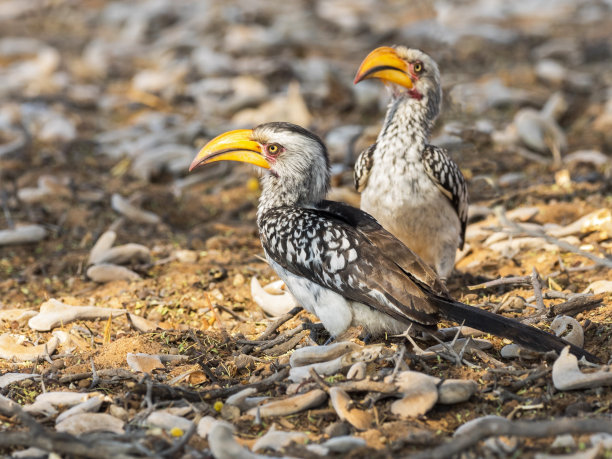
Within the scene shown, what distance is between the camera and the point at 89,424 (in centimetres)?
301

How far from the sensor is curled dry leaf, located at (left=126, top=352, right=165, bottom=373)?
141 inches

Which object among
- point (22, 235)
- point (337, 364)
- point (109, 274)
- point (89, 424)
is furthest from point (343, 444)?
point (22, 235)

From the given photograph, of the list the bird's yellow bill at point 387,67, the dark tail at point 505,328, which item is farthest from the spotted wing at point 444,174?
the dark tail at point 505,328

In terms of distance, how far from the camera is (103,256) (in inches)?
201

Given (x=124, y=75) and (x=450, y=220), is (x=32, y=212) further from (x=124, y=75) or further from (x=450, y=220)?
(x=124, y=75)

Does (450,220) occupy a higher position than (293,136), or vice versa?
(293,136)

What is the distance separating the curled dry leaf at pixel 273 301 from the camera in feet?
14.5

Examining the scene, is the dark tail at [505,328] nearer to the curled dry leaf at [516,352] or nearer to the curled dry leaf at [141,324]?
the curled dry leaf at [516,352]

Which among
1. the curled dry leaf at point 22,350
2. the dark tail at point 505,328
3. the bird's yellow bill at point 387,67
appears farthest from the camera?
the bird's yellow bill at point 387,67

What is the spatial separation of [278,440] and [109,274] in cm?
239

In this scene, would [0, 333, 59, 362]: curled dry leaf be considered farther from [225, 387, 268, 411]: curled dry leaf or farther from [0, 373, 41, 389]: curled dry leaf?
[225, 387, 268, 411]: curled dry leaf

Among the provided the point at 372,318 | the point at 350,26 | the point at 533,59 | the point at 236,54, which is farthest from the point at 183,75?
the point at 372,318

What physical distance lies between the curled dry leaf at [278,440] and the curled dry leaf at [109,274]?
2.27 m

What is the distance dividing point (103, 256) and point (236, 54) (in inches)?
224
